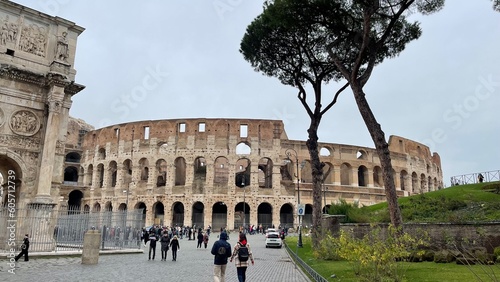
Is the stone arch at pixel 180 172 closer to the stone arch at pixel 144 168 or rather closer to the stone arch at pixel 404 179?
the stone arch at pixel 144 168

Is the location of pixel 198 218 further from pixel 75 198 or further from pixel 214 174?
pixel 75 198

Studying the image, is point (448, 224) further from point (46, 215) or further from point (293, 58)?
point (46, 215)

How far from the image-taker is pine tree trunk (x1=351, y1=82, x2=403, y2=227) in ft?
30.2

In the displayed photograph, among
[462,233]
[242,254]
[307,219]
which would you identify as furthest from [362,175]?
[242,254]

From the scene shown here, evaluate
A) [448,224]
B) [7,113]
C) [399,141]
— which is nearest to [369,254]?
[448,224]

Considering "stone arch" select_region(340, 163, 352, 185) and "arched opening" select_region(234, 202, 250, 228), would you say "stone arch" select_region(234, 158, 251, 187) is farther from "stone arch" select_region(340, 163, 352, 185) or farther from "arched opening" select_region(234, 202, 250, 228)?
"stone arch" select_region(340, 163, 352, 185)

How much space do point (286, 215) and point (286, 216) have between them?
0.30ft

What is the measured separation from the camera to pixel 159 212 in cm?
3512

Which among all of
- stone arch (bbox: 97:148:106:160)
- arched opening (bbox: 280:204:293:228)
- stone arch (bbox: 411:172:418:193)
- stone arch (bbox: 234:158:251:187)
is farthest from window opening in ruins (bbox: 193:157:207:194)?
stone arch (bbox: 411:172:418:193)

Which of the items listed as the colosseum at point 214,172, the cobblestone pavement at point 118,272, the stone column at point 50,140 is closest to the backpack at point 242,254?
the cobblestone pavement at point 118,272

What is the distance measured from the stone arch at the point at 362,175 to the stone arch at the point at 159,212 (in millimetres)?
19650

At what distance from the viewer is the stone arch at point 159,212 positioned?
3322 centimetres

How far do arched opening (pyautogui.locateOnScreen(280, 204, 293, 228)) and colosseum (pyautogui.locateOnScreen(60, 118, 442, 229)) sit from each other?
0.30ft

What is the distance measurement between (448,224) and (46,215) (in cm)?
1205
